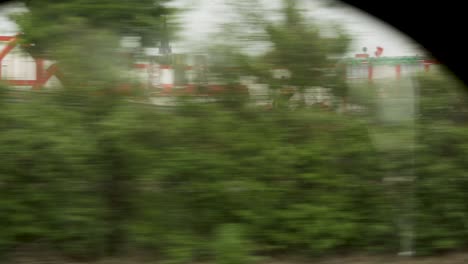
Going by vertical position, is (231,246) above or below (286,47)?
below

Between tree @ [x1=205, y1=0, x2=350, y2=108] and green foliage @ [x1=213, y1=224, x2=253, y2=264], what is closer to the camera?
green foliage @ [x1=213, y1=224, x2=253, y2=264]

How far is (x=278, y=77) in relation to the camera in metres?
6.85

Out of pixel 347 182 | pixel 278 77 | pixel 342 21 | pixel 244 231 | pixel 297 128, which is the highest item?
pixel 342 21

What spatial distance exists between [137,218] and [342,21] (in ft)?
9.73

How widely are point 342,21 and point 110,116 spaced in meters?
2.62

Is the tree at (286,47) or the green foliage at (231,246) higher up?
the tree at (286,47)

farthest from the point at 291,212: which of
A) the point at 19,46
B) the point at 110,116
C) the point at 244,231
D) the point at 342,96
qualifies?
the point at 19,46

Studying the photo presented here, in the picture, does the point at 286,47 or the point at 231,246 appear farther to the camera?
the point at 286,47

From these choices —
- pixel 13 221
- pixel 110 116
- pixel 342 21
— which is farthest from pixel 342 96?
pixel 13 221

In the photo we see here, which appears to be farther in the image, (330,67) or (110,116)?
(330,67)

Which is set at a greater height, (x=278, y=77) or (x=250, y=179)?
(x=278, y=77)

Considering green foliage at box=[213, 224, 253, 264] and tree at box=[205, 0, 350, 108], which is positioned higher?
tree at box=[205, 0, 350, 108]

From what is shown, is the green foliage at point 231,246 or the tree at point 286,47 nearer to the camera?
the green foliage at point 231,246

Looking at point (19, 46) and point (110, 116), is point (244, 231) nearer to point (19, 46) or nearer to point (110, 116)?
point (110, 116)
